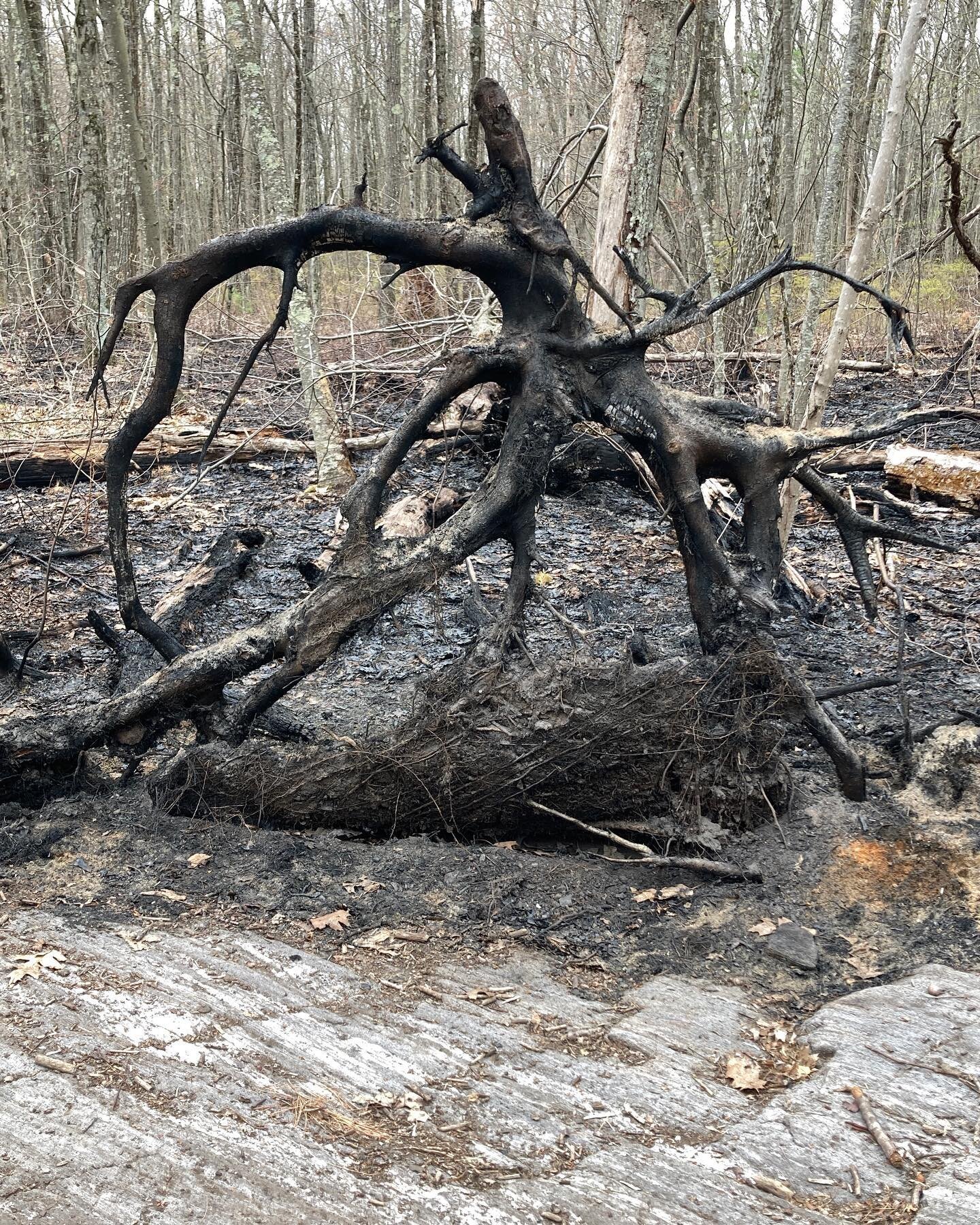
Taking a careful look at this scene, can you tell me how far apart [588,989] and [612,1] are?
19.8 m

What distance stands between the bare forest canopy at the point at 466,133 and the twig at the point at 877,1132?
158 inches

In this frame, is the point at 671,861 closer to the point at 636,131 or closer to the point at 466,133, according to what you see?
the point at 636,131

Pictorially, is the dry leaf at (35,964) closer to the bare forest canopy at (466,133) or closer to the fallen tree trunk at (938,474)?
the bare forest canopy at (466,133)

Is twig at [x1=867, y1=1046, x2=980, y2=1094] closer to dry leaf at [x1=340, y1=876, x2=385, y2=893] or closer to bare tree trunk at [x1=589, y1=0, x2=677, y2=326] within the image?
dry leaf at [x1=340, y1=876, x2=385, y2=893]

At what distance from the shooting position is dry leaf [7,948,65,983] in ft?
11.7

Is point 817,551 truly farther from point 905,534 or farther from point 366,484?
point 366,484

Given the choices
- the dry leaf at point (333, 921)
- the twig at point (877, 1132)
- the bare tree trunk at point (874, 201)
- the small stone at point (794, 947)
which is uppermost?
the bare tree trunk at point (874, 201)

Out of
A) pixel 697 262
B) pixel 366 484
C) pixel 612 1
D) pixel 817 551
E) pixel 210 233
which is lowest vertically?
pixel 817 551

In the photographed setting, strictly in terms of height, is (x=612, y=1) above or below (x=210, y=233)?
above

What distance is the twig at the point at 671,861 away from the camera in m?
4.36

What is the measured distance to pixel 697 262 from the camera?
12648 millimetres

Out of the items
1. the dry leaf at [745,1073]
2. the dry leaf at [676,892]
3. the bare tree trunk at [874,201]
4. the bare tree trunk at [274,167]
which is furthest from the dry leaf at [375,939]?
the bare tree trunk at [274,167]

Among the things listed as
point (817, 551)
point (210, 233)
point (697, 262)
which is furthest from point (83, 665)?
point (210, 233)

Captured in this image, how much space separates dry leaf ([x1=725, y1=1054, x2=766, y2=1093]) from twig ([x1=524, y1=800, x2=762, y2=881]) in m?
1.04
